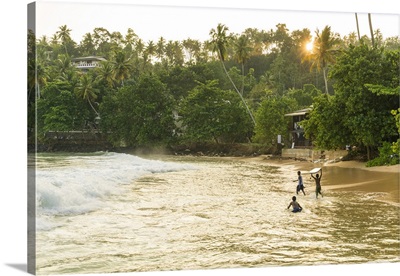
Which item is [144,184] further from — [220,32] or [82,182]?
[220,32]

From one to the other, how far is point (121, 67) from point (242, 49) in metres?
1.63

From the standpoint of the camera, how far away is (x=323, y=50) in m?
7.75

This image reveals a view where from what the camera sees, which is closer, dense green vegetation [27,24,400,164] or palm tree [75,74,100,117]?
dense green vegetation [27,24,400,164]

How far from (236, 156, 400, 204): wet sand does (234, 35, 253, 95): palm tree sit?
4.22 ft

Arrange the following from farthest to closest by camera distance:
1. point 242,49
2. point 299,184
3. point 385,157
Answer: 1. point 385,157
2. point 242,49
3. point 299,184

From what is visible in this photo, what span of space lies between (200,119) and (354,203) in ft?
8.06

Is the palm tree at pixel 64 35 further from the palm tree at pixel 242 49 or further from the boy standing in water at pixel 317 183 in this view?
the boy standing in water at pixel 317 183

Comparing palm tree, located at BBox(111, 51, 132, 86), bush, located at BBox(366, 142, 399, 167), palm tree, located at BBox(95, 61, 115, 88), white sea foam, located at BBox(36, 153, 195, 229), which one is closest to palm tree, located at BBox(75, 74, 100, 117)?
palm tree, located at BBox(95, 61, 115, 88)

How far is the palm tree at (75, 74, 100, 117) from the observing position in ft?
19.9

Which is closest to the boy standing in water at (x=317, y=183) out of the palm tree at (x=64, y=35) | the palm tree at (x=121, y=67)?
the palm tree at (x=121, y=67)

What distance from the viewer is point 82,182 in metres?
5.88

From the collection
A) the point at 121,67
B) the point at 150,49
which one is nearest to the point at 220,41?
the point at 150,49

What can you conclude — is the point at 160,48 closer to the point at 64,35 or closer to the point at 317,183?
the point at 64,35

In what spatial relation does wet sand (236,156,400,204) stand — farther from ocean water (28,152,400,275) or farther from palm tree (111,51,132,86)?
palm tree (111,51,132,86)
